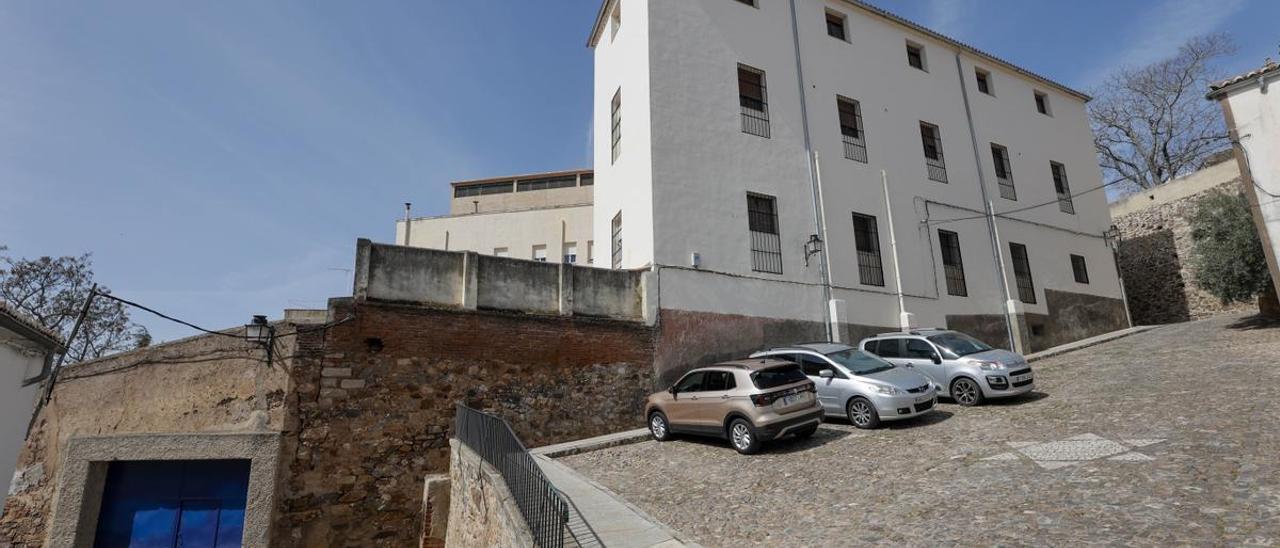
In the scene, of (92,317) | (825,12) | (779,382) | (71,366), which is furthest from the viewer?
(92,317)

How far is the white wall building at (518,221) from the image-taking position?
1186 inches

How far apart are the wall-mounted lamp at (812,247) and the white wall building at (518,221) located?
1350 centimetres

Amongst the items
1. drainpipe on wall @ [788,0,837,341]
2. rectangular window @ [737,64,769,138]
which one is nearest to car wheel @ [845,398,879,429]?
drainpipe on wall @ [788,0,837,341]

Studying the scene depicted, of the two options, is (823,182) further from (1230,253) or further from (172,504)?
(172,504)

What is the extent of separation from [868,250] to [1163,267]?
1593 cm

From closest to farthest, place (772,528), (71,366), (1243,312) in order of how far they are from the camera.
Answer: (772,528) < (71,366) < (1243,312)

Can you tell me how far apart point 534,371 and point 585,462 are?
9.50 ft

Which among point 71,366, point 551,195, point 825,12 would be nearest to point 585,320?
point 71,366

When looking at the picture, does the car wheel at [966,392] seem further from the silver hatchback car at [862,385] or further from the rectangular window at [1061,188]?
the rectangular window at [1061,188]

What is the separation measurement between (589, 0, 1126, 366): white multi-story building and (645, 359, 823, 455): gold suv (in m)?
3.53

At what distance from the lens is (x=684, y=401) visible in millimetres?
11133

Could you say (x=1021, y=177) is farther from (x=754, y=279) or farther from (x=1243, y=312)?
(x=754, y=279)

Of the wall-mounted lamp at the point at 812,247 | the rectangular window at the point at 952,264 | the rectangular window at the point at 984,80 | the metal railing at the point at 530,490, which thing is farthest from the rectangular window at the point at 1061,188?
the metal railing at the point at 530,490

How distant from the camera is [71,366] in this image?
1136 centimetres
